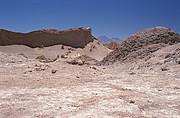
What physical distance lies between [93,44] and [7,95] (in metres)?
31.5

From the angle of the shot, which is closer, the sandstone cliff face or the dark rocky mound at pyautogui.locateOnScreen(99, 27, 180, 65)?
the dark rocky mound at pyautogui.locateOnScreen(99, 27, 180, 65)

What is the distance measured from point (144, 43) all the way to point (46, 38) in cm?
2068

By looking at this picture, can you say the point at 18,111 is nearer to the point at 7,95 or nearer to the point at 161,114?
the point at 7,95

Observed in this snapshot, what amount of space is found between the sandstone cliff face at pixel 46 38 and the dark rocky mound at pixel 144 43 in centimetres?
1589

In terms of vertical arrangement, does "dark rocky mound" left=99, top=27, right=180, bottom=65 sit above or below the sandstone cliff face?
below

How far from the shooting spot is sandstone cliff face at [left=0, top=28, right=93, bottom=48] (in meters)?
28.3

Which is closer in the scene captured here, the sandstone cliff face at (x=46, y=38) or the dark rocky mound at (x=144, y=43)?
the dark rocky mound at (x=144, y=43)

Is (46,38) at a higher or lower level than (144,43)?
higher

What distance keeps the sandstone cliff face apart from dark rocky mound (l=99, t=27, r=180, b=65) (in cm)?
1589

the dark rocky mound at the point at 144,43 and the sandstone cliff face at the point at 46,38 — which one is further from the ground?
the sandstone cliff face at the point at 46,38

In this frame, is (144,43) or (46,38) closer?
(144,43)

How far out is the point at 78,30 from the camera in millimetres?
32219

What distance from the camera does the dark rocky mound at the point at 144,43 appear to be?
1439 cm

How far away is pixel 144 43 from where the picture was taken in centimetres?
1586
